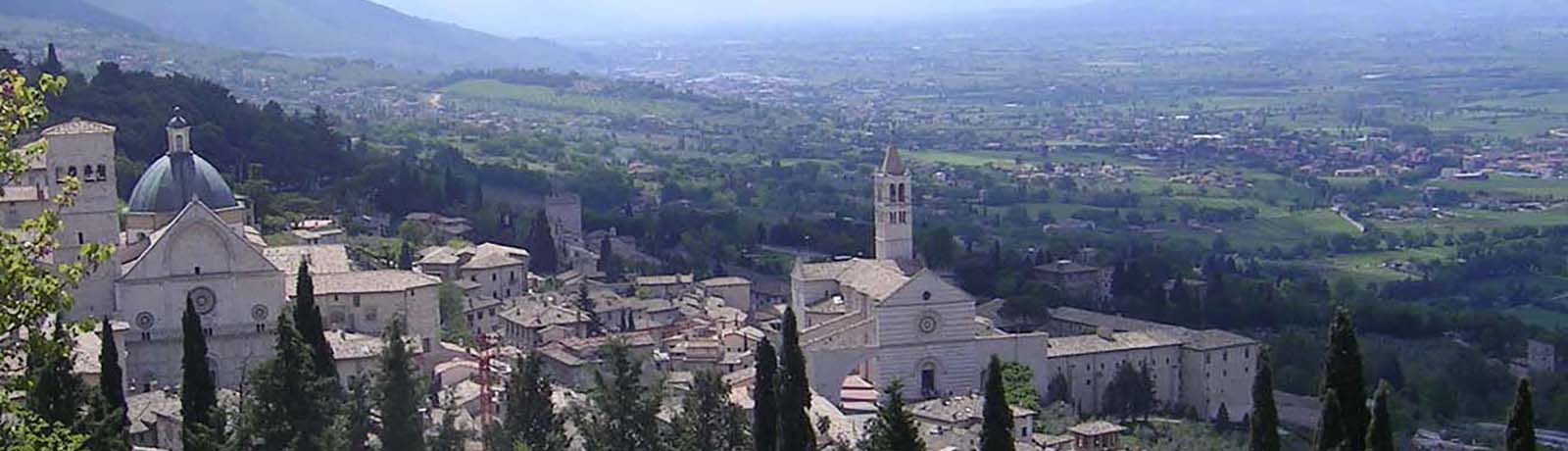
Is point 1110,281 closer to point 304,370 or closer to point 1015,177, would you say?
point 304,370

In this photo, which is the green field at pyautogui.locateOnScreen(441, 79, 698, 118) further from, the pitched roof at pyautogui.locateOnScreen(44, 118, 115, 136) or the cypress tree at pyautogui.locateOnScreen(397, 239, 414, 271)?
the pitched roof at pyautogui.locateOnScreen(44, 118, 115, 136)

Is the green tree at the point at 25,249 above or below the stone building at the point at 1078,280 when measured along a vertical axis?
above

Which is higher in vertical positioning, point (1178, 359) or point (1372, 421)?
point (1372, 421)

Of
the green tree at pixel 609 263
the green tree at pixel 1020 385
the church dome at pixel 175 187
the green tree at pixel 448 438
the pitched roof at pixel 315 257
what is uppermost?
the church dome at pixel 175 187

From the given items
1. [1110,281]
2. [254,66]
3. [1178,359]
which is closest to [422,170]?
[1110,281]

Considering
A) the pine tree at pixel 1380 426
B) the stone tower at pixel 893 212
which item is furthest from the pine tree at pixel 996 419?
the stone tower at pixel 893 212

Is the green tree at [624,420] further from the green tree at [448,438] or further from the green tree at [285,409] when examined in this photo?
the green tree at [285,409]

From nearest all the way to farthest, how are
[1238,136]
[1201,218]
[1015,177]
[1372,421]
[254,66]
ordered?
1. [1372,421]
2. [1201,218]
3. [1015,177]
4. [1238,136]
5. [254,66]

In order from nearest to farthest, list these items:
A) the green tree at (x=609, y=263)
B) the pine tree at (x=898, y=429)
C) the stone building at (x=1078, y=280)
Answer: the pine tree at (x=898, y=429)
the green tree at (x=609, y=263)
the stone building at (x=1078, y=280)
